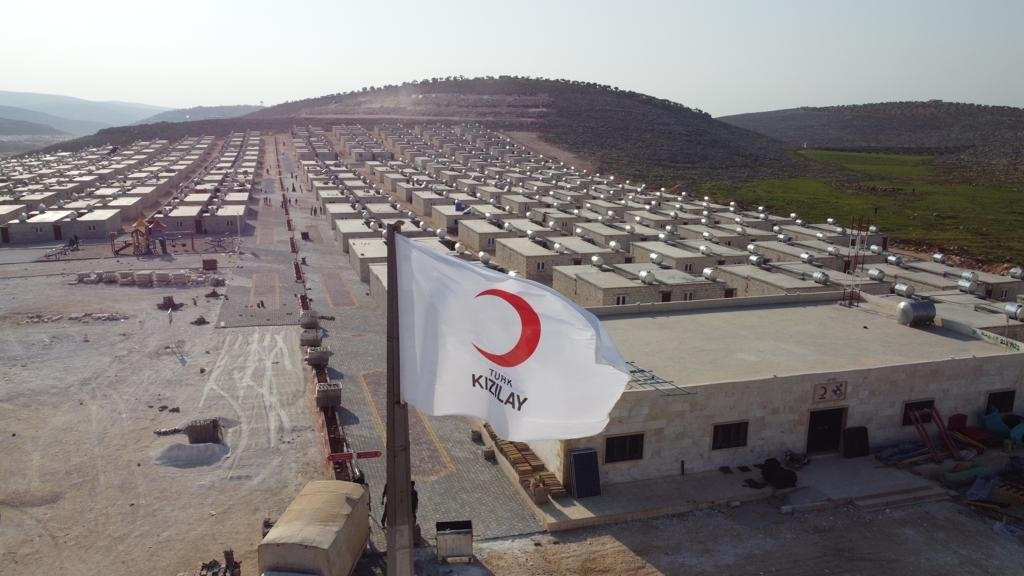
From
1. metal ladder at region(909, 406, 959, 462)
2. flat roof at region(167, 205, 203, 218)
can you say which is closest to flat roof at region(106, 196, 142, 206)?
flat roof at region(167, 205, 203, 218)

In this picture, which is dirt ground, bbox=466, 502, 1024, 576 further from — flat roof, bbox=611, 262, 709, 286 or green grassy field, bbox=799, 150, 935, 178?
green grassy field, bbox=799, 150, 935, 178

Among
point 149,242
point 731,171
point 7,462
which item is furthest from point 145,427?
point 731,171

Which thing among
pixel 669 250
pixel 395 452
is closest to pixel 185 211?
pixel 669 250

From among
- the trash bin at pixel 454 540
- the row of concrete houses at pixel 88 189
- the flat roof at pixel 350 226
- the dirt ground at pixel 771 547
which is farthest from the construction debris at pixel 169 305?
the dirt ground at pixel 771 547

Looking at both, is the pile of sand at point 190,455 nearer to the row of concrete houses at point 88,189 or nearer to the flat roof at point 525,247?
the flat roof at point 525,247

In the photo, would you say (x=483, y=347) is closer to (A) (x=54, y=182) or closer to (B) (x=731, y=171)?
(A) (x=54, y=182)

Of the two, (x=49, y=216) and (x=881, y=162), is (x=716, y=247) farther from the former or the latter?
(x=881, y=162)
